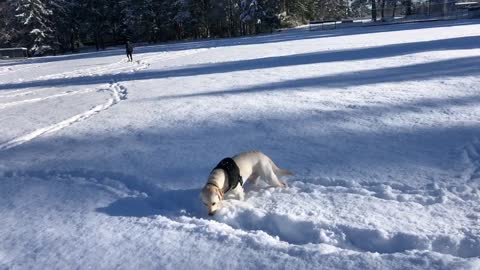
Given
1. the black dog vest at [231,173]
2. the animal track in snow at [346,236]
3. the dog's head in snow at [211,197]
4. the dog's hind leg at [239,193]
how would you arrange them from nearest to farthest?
the animal track in snow at [346,236] < the dog's head in snow at [211,197] < the black dog vest at [231,173] < the dog's hind leg at [239,193]

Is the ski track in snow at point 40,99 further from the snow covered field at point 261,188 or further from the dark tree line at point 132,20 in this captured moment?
the dark tree line at point 132,20

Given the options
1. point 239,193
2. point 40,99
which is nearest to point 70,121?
point 40,99

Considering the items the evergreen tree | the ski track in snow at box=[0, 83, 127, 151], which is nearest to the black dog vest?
the ski track in snow at box=[0, 83, 127, 151]

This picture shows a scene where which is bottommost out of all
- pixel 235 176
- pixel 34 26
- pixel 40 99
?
pixel 235 176

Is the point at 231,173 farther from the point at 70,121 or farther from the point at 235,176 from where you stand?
the point at 70,121

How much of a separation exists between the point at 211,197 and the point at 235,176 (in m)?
0.34

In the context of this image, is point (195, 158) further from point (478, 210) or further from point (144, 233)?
point (478, 210)

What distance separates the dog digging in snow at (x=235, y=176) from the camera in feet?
11.4

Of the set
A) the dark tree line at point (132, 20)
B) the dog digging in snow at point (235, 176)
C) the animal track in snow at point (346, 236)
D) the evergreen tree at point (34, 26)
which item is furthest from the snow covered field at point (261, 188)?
the evergreen tree at point (34, 26)

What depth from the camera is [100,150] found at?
231 inches

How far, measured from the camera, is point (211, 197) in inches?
135

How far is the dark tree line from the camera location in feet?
147

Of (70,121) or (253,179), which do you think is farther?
(70,121)

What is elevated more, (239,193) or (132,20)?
(132,20)
